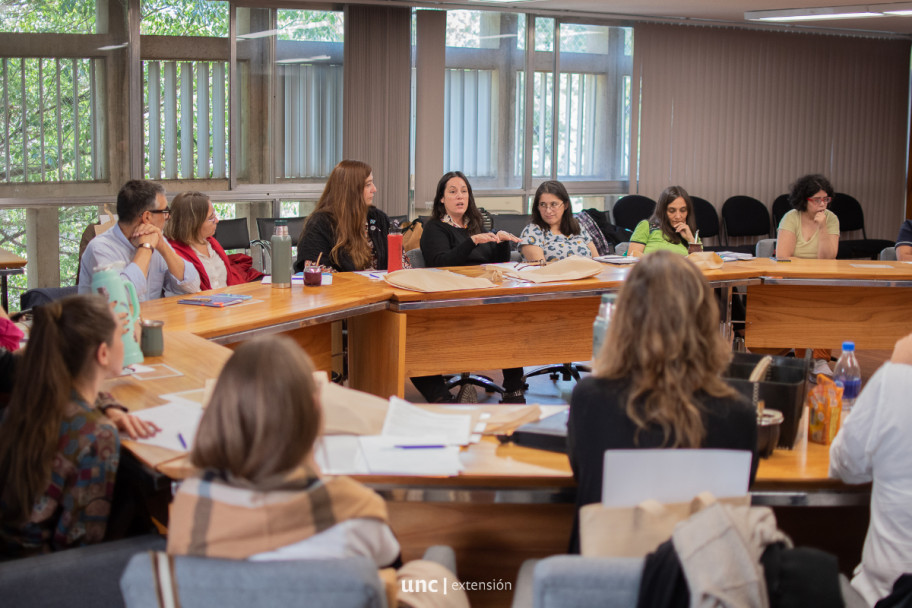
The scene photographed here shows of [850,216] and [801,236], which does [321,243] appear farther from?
[850,216]

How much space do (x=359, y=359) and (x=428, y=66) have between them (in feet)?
12.3

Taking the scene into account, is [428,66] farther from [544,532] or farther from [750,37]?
[544,532]

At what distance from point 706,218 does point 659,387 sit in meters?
6.76

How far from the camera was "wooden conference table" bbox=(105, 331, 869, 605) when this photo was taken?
207 centimetres

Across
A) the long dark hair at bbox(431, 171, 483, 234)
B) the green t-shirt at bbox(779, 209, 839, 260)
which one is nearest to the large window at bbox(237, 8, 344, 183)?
the long dark hair at bbox(431, 171, 483, 234)

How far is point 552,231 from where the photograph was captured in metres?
5.19

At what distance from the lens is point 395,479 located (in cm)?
205

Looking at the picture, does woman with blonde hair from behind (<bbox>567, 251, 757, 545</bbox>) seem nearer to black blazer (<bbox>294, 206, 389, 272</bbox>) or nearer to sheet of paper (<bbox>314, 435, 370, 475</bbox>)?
sheet of paper (<bbox>314, 435, 370, 475</bbox>)

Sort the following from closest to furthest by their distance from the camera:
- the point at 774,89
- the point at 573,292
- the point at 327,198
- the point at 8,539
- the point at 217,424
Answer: the point at 217,424 → the point at 8,539 → the point at 573,292 → the point at 327,198 → the point at 774,89

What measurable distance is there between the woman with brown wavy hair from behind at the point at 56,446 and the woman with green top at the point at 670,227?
365 centimetres

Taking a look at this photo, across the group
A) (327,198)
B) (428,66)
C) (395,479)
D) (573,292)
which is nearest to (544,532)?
(395,479)

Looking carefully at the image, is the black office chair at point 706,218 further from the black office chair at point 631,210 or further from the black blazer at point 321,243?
the black blazer at point 321,243

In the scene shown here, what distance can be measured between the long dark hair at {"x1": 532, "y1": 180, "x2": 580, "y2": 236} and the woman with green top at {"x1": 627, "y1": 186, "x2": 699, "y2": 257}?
389mm

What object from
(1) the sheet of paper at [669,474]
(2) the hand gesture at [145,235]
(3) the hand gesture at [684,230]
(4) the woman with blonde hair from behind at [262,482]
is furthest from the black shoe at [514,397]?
(4) the woman with blonde hair from behind at [262,482]
